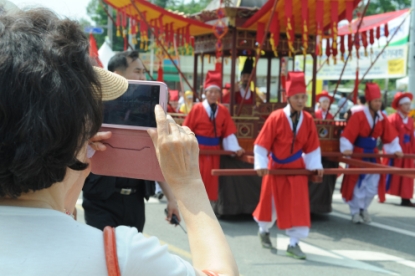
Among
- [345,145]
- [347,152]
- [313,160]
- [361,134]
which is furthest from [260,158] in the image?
[361,134]

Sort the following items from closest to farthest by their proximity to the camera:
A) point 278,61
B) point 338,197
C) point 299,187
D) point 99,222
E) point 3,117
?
point 3,117 < point 99,222 < point 299,187 < point 278,61 < point 338,197

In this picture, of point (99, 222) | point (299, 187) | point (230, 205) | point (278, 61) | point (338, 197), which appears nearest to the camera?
point (99, 222)

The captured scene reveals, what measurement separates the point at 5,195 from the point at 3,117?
0.17 m

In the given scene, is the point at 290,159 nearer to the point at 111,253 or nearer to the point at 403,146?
the point at 403,146

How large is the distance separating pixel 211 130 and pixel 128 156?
5526mm

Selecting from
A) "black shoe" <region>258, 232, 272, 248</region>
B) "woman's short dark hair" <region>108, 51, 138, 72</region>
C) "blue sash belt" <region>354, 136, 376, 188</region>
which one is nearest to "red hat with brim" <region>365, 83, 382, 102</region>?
"blue sash belt" <region>354, 136, 376, 188</region>

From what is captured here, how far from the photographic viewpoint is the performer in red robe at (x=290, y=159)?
18.6 ft

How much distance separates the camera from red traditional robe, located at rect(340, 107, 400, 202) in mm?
7246

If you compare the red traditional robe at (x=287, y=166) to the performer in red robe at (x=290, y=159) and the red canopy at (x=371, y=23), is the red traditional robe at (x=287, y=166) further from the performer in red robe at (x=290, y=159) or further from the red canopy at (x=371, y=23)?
the red canopy at (x=371, y=23)

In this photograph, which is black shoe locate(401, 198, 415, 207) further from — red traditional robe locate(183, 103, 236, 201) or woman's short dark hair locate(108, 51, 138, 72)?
woman's short dark hair locate(108, 51, 138, 72)

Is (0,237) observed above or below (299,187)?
above

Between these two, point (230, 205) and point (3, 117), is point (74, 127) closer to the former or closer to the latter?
point (3, 117)

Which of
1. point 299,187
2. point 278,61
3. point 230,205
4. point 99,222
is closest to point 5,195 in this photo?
point 99,222

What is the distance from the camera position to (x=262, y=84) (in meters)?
8.73
